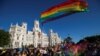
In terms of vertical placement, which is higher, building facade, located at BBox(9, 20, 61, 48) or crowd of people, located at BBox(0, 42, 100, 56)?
building facade, located at BBox(9, 20, 61, 48)

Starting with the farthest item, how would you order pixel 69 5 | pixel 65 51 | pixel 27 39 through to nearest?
1. pixel 27 39
2. pixel 65 51
3. pixel 69 5

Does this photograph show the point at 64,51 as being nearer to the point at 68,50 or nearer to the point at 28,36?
the point at 68,50

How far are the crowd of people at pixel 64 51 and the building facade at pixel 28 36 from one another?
48.4m

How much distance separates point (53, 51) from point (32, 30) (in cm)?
6168

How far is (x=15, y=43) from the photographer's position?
60750mm

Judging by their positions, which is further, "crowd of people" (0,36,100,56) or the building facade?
the building facade

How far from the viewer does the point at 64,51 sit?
28.0ft

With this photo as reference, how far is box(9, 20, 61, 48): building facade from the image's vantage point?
A: 203 ft

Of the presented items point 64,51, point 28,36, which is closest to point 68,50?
point 64,51

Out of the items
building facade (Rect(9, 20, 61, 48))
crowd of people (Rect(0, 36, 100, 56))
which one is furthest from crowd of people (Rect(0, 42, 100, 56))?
building facade (Rect(9, 20, 61, 48))

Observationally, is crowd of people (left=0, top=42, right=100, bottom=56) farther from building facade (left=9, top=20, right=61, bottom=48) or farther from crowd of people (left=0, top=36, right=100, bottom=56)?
building facade (left=9, top=20, right=61, bottom=48)

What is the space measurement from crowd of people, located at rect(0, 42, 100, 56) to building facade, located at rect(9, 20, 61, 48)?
4842cm

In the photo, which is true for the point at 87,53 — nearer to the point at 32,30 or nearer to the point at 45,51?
the point at 45,51

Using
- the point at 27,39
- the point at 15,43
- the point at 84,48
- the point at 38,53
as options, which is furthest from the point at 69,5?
the point at 27,39
